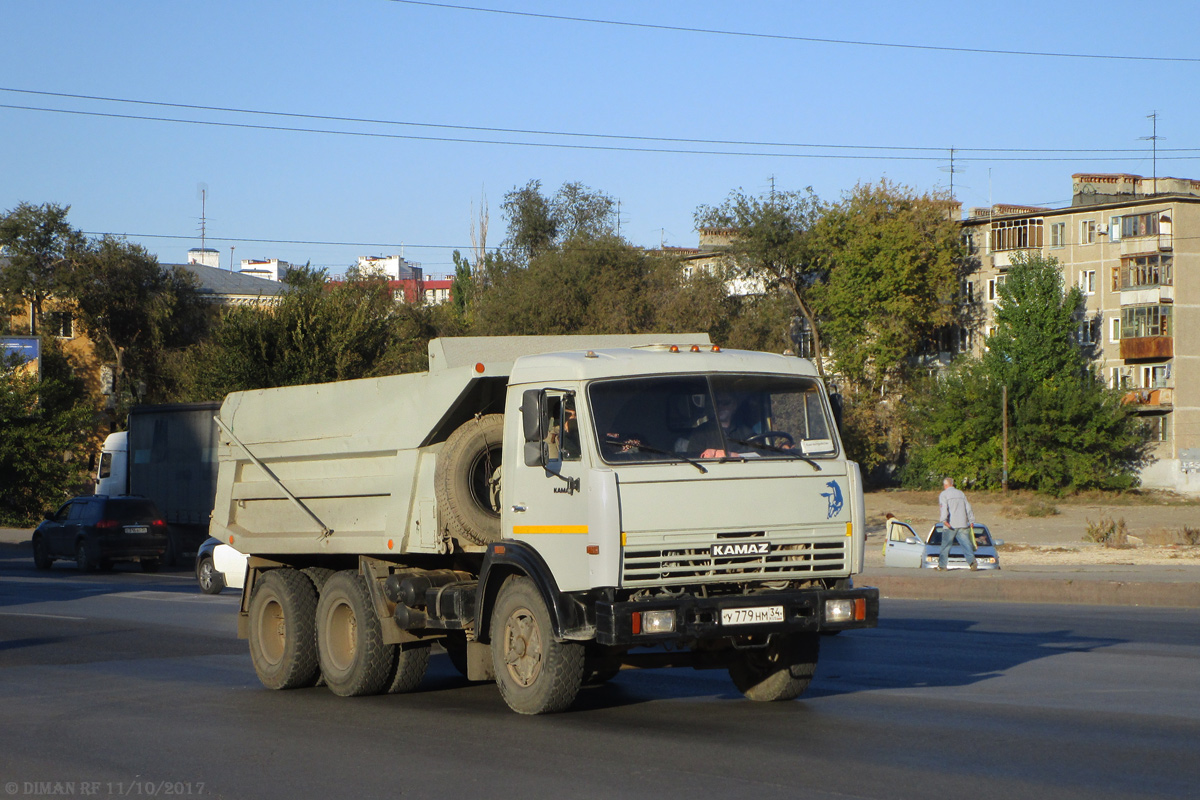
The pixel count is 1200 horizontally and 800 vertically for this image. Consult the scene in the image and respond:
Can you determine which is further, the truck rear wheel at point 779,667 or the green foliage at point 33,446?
the green foliage at point 33,446

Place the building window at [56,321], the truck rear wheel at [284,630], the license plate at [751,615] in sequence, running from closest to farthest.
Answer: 1. the license plate at [751,615]
2. the truck rear wheel at [284,630]
3. the building window at [56,321]

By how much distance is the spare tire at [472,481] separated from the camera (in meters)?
9.32

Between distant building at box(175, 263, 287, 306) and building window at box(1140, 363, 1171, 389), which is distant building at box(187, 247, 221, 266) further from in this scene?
building window at box(1140, 363, 1171, 389)

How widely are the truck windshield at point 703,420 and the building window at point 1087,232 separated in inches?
2732

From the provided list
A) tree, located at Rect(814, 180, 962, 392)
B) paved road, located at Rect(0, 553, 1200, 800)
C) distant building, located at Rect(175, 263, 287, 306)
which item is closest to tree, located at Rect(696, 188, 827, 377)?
tree, located at Rect(814, 180, 962, 392)

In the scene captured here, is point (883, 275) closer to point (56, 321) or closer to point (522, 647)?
point (56, 321)

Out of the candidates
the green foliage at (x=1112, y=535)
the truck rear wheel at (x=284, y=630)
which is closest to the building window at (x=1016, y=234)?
the green foliage at (x=1112, y=535)

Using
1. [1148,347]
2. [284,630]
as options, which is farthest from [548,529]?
[1148,347]

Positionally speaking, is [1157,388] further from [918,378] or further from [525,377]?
[525,377]

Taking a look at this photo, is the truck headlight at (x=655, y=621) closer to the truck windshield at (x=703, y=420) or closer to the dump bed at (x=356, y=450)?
the truck windshield at (x=703, y=420)

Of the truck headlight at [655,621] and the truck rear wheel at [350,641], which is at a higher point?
the truck headlight at [655,621]

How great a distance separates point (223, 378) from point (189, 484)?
10.4 m

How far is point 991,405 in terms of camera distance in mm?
67812

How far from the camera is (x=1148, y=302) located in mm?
69125
